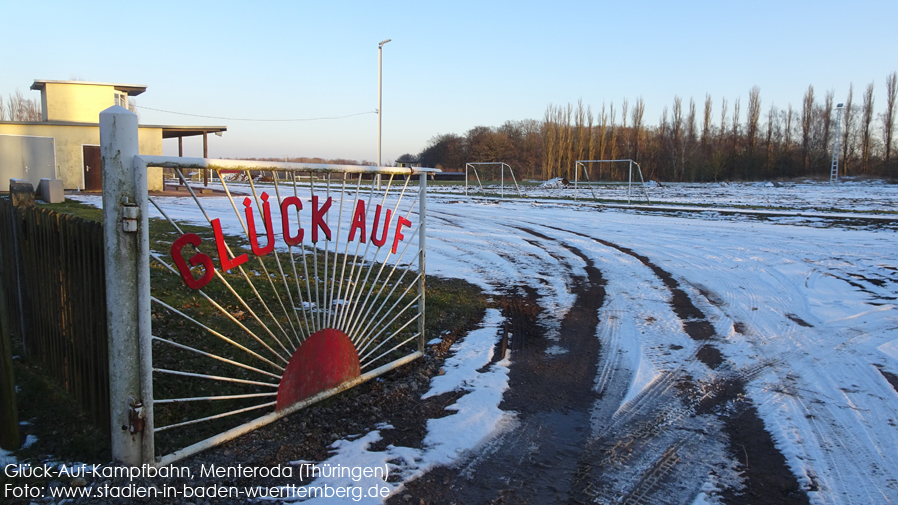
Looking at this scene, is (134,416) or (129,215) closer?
(129,215)

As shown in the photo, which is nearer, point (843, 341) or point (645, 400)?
point (645, 400)

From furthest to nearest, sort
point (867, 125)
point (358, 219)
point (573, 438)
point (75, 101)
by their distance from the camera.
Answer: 1. point (867, 125)
2. point (75, 101)
3. point (358, 219)
4. point (573, 438)

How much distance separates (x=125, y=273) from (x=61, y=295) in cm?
128

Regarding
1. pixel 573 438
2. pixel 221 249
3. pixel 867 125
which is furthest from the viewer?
A: pixel 867 125

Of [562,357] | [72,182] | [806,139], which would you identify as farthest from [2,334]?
[806,139]

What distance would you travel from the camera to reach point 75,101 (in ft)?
86.8

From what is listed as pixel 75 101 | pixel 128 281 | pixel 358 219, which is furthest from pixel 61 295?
pixel 75 101

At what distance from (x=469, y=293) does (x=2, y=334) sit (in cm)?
531

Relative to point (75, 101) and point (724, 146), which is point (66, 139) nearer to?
point (75, 101)

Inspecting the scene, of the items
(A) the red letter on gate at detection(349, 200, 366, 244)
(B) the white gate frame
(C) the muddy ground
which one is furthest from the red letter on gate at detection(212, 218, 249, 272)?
(C) the muddy ground

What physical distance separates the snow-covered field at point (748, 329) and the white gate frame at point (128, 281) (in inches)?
43.2

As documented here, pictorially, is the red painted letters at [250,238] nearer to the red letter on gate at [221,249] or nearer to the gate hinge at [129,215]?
the red letter on gate at [221,249]

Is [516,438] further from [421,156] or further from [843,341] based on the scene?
[421,156]

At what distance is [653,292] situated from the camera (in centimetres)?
778
